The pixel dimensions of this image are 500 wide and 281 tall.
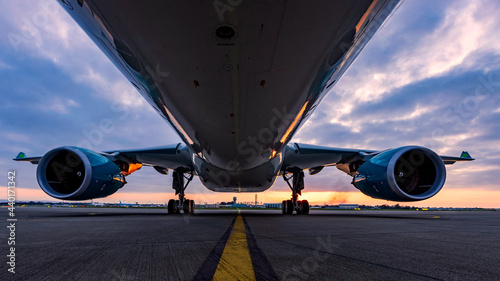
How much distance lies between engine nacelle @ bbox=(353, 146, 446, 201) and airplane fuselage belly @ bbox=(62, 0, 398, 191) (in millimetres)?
4451

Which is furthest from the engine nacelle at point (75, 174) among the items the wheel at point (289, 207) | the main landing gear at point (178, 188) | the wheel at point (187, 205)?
the wheel at point (289, 207)

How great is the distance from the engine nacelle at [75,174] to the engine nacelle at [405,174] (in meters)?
7.38

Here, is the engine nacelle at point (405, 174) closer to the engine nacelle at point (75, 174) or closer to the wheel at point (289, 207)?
the wheel at point (289, 207)

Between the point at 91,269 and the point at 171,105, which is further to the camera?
the point at 171,105

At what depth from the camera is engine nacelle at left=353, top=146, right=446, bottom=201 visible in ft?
23.7

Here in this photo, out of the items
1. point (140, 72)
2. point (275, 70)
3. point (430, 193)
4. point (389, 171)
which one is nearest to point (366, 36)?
point (275, 70)

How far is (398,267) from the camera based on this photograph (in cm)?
179

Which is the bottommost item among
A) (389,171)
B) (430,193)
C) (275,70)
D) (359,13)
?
(430,193)

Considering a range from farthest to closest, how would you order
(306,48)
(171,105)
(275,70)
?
1. (171,105)
2. (275,70)
3. (306,48)

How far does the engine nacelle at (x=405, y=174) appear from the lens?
7.23 metres

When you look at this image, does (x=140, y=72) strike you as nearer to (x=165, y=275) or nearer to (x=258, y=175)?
(x=165, y=275)

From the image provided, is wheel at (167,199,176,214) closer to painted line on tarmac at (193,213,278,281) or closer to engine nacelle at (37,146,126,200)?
engine nacelle at (37,146,126,200)

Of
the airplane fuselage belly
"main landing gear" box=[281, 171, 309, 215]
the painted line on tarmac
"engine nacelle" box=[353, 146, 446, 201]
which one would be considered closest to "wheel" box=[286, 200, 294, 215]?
"main landing gear" box=[281, 171, 309, 215]

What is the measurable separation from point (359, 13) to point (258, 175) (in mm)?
6667
